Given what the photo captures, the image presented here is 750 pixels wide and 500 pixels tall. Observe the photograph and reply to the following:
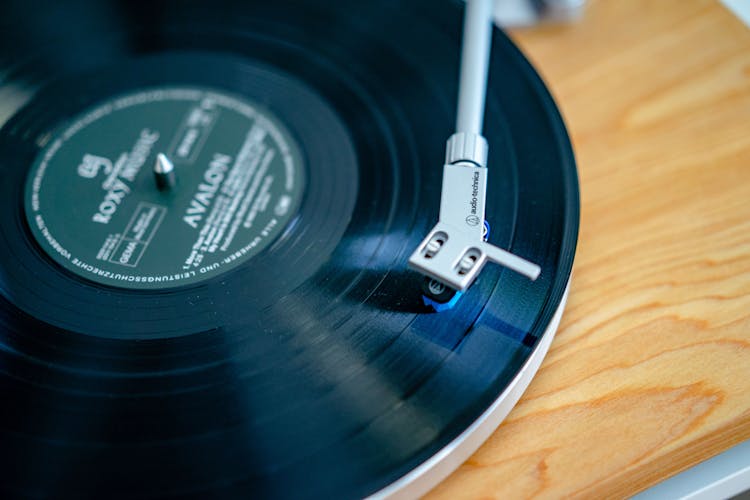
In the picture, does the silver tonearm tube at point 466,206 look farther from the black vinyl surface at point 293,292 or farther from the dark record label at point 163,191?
the dark record label at point 163,191

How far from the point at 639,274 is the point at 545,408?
16 cm

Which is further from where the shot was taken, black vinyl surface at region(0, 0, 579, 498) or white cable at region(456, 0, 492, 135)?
white cable at region(456, 0, 492, 135)

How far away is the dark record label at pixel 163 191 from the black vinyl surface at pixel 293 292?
0.6 inches

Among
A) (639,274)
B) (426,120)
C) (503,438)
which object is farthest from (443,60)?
(503,438)

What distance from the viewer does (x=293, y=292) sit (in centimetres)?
68

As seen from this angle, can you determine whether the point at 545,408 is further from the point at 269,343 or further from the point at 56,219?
the point at 56,219

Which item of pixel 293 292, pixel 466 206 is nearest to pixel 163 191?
pixel 293 292

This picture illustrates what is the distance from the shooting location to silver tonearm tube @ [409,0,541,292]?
0.62 meters

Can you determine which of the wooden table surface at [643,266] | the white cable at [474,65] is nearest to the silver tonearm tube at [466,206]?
the white cable at [474,65]

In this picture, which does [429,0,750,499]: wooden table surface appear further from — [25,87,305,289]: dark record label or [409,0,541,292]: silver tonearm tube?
[25,87,305,289]: dark record label

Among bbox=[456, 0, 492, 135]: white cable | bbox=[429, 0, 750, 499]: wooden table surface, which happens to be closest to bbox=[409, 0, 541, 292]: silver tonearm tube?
bbox=[456, 0, 492, 135]: white cable

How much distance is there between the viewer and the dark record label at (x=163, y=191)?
0.73 metres

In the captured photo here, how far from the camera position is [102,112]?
0.82 meters

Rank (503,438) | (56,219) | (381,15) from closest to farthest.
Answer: (503,438), (56,219), (381,15)
